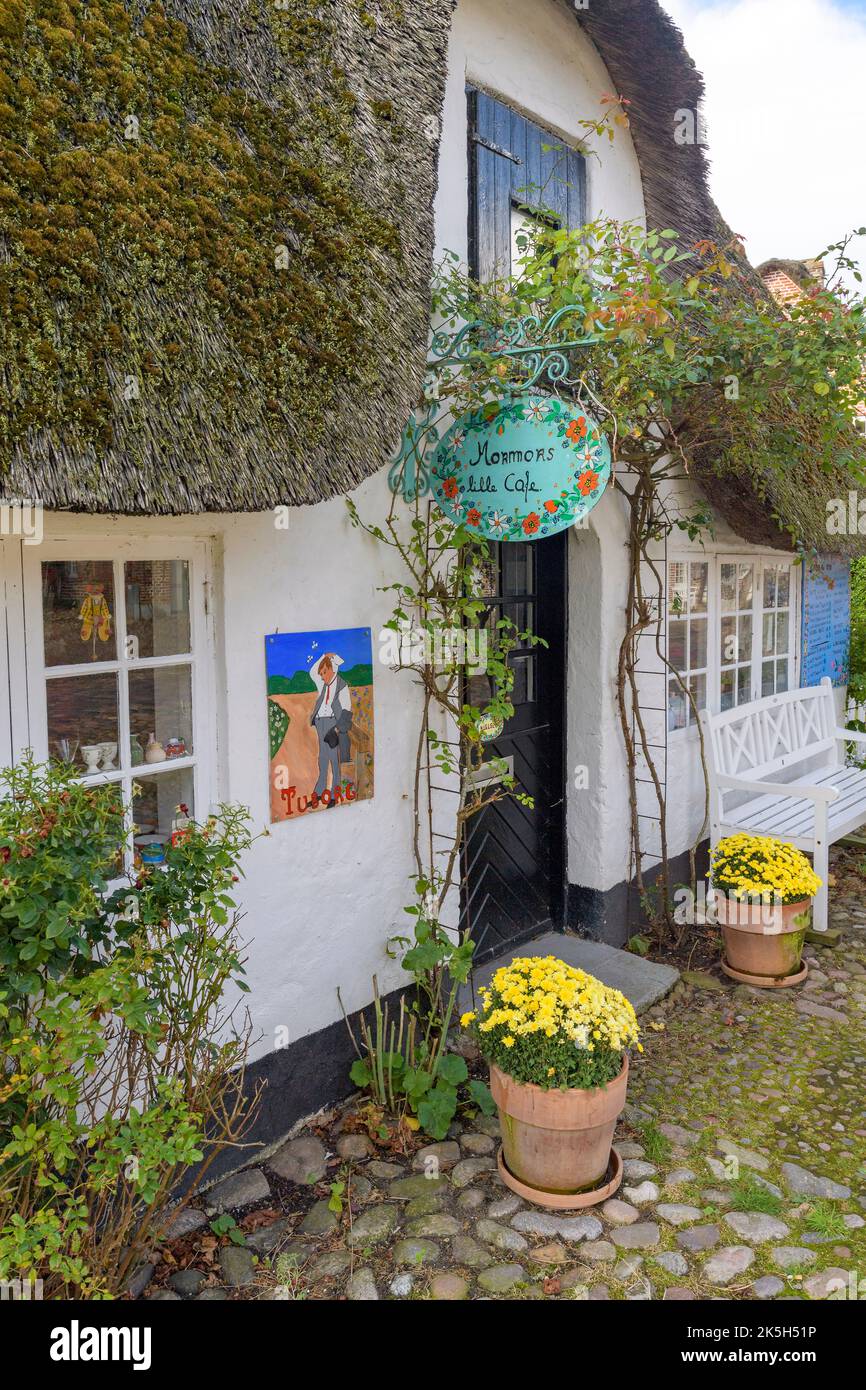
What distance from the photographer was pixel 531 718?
5086 mm

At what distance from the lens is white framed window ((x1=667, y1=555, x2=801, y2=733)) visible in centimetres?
583

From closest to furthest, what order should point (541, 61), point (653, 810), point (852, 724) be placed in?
point (541, 61), point (653, 810), point (852, 724)

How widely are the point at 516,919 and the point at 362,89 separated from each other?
12.8 feet

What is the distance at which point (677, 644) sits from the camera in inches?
229

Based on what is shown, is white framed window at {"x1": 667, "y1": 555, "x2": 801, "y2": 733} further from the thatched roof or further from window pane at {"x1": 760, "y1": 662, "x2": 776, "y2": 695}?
the thatched roof

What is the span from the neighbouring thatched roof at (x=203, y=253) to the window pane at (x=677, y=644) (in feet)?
9.84

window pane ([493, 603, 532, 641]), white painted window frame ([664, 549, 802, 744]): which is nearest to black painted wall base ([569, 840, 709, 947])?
white painted window frame ([664, 549, 802, 744])

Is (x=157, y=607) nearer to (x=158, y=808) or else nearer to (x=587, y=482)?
(x=158, y=808)

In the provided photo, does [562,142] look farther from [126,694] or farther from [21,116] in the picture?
[126,694]

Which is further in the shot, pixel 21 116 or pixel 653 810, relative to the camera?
pixel 653 810

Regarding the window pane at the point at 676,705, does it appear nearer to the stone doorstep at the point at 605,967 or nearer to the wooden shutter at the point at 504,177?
the stone doorstep at the point at 605,967

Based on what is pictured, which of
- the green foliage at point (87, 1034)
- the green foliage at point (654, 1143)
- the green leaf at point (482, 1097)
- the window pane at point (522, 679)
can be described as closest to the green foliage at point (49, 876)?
the green foliage at point (87, 1034)

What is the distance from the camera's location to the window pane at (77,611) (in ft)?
8.66

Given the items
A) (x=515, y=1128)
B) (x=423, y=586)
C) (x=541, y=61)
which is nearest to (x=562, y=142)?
(x=541, y=61)
